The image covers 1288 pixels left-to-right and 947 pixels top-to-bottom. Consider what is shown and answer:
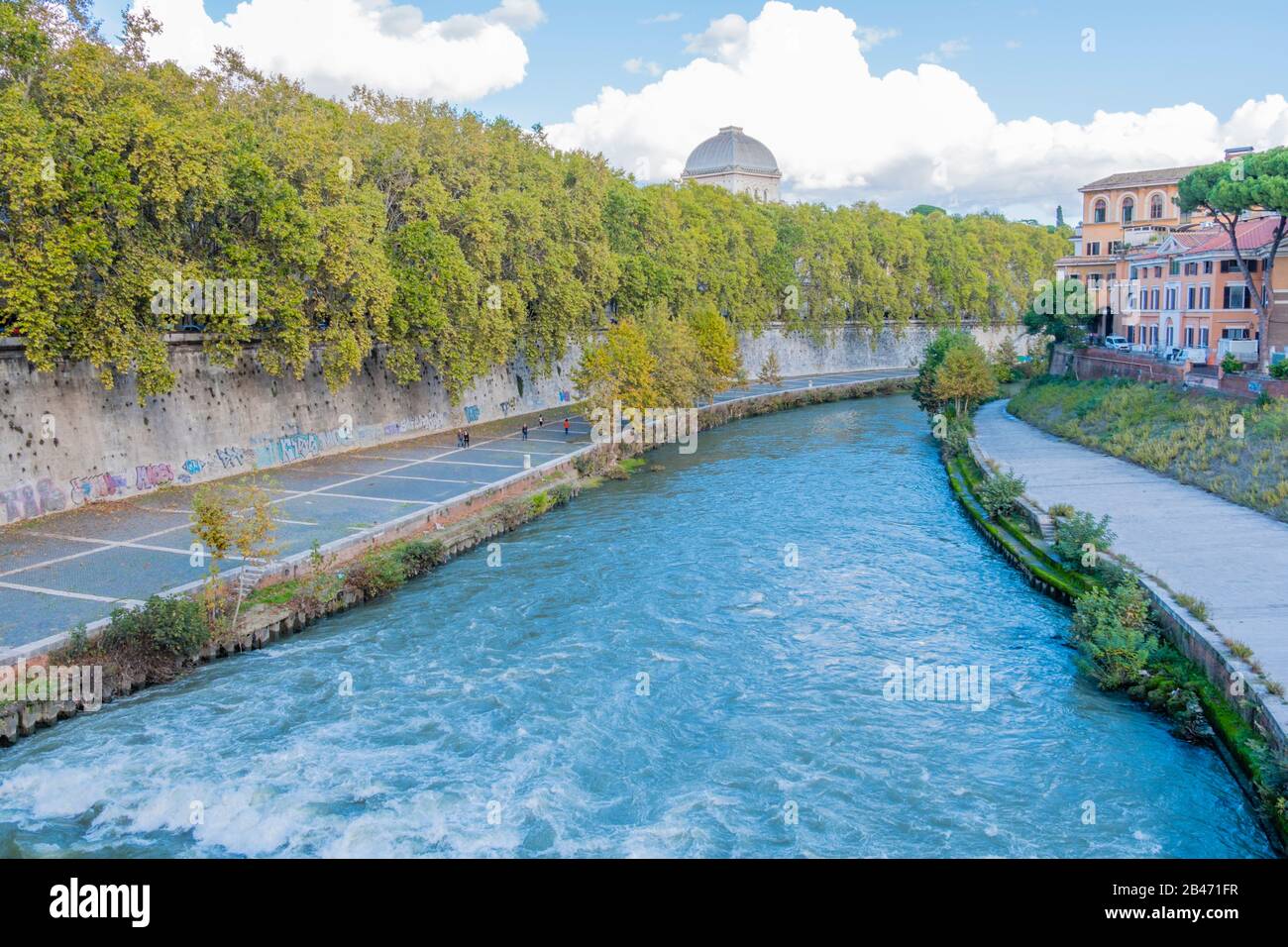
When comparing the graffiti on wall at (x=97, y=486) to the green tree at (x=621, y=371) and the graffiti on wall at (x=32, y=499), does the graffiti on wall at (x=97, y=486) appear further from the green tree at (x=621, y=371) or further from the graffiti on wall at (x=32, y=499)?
the green tree at (x=621, y=371)

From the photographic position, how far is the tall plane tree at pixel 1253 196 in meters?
37.7

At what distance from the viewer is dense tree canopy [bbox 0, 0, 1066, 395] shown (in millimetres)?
26609

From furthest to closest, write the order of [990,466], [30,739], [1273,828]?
[990,466] → [30,739] → [1273,828]

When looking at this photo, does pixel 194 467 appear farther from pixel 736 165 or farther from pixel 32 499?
pixel 736 165

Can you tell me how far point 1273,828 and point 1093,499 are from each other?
62.0 ft

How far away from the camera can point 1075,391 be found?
5188cm

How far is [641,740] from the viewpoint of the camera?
671 inches

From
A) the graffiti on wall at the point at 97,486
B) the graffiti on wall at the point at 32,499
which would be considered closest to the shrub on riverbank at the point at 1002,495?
the graffiti on wall at the point at 97,486

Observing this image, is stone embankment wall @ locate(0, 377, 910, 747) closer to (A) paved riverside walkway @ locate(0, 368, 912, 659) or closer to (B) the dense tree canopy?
(A) paved riverside walkway @ locate(0, 368, 912, 659)

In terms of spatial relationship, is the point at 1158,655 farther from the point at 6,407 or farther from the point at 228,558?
the point at 6,407

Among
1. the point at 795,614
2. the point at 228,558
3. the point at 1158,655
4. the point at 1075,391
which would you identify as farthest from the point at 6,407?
the point at 1075,391

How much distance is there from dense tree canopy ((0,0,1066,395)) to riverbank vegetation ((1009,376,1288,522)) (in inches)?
731

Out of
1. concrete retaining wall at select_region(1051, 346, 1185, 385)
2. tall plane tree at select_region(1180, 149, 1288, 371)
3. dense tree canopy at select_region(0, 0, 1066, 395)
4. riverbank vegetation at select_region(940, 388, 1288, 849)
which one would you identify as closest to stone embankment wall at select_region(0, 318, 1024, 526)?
dense tree canopy at select_region(0, 0, 1066, 395)

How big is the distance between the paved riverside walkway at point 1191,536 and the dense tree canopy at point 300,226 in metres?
18.7
